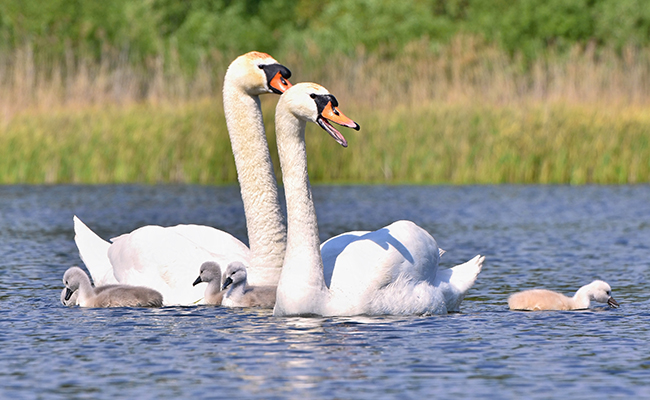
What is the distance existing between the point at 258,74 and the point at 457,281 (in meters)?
2.30

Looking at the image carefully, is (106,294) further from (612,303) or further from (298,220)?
(612,303)

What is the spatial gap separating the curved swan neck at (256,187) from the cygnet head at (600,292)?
243cm

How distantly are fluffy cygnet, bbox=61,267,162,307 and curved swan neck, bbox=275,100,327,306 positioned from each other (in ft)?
4.20

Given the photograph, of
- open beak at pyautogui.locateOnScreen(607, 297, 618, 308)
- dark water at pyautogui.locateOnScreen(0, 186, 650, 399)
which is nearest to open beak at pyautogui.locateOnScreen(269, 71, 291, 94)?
dark water at pyautogui.locateOnScreen(0, 186, 650, 399)

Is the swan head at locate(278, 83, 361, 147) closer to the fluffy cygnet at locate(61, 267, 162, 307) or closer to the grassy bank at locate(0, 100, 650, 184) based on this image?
the fluffy cygnet at locate(61, 267, 162, 307)

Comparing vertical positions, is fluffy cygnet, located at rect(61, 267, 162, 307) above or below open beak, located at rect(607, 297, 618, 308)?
above

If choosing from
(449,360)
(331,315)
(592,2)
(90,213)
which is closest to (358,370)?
(449,360)

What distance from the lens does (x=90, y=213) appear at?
60.1ft

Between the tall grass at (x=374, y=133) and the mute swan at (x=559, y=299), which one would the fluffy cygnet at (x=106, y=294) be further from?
the tall grass at (x=374, y=133)

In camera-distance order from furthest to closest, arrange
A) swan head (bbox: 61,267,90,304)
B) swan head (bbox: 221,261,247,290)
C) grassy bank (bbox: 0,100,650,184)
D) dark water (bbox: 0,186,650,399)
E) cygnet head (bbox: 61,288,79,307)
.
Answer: grassy bank (bbox: 0,100,650,184) < cygnet head (bbox: 61,288,79,307) < swan head (bbox: 61,267,90,304) < swan head (bbox: 221,261,247,290) < dark water (bbox: 0,186,650,399)

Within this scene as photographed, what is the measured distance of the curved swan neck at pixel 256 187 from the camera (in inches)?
386

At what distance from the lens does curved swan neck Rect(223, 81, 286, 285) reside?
9812mm

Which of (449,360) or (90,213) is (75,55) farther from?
(449,360)

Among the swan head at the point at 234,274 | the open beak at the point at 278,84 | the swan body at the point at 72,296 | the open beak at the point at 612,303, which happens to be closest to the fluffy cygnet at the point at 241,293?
the swan head at the point at 234,274
